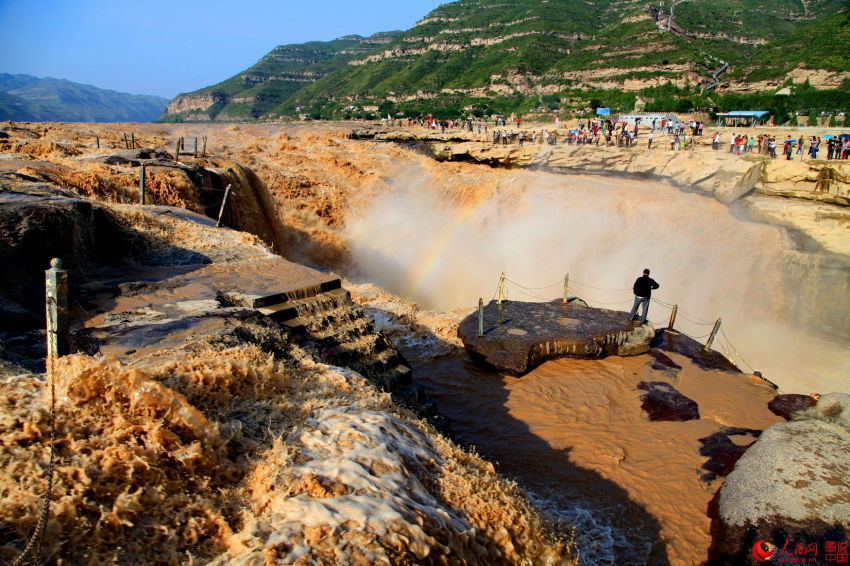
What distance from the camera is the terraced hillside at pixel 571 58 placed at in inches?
1551

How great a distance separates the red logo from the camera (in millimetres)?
4297

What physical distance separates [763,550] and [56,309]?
627 cm

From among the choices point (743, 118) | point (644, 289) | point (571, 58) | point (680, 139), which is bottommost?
point (644, 289)

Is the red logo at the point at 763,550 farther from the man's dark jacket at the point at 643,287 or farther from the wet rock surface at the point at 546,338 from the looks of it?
the man's dark jacket at the point at 643,287

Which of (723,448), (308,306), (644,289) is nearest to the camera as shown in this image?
(308,306)

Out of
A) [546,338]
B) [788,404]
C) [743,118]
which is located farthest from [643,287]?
[743,118]

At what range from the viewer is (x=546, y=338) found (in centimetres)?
973

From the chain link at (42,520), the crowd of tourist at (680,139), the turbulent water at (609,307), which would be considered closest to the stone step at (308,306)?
the turbulent water at (609,307)

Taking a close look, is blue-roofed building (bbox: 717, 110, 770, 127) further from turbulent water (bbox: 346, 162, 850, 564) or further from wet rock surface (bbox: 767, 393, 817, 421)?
wet rock surface (bbox: 767, 393, 817, 421)

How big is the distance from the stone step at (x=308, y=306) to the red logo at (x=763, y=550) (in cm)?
552

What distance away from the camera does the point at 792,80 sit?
33.8m

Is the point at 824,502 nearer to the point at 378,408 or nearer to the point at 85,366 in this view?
the point at 378,408

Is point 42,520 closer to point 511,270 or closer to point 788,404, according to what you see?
point 788,404

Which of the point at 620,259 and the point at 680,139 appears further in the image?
the point at 680,139
